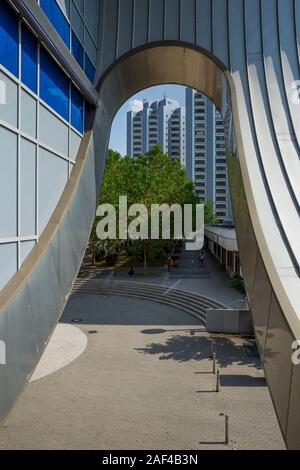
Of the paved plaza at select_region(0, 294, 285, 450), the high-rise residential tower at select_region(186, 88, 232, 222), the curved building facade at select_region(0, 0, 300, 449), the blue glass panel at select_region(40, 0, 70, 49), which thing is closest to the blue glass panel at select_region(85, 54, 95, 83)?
the curved building facade at select_region(0, 0, 300, 449)

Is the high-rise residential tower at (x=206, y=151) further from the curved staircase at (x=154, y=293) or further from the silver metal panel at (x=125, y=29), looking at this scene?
the silver metal panel at (x=125, y=29)

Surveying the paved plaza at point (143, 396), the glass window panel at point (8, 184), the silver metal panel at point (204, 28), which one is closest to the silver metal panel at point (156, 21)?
the silver metal panel at point (204, 28)

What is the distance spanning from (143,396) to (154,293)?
15.6 meters

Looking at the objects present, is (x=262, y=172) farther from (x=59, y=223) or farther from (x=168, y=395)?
(x=168, y=395)

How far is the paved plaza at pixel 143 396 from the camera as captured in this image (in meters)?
10.3

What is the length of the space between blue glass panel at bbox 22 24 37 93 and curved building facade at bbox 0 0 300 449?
0.07 ft

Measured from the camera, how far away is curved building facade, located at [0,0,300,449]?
6406mm

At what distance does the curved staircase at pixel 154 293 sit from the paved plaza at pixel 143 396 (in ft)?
11.9

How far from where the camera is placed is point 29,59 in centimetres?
746

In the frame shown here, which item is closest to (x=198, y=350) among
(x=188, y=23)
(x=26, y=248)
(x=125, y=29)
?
(x=26, y=248)

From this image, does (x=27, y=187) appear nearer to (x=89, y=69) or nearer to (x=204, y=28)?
(x=89, y=69)

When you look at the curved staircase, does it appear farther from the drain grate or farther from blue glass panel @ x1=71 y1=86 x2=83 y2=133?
blue glass panel @ x1=71 y1=86 x2=83 y2=133

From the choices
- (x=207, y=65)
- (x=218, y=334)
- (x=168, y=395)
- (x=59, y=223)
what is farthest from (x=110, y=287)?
(x=59, y=223)

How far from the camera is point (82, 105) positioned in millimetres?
11023
